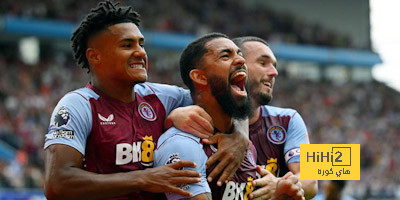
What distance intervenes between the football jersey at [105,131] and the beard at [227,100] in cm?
49

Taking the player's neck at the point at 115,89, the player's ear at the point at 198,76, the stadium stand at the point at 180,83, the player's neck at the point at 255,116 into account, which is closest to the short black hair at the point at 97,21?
the player's neck at the point at 115,89

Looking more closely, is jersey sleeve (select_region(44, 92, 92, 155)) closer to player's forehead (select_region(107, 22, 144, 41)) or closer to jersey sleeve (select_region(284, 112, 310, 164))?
player's forehead (select_region(107, 22, 144, 41))

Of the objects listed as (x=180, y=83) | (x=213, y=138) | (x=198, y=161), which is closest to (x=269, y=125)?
(x=213, y=138)

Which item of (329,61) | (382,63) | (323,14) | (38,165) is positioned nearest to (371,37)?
(323,14)

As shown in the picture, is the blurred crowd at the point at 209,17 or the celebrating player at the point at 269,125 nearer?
the celebrating player at the point at 269,125

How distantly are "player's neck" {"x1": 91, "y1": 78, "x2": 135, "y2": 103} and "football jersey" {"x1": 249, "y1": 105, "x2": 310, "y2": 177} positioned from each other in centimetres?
121

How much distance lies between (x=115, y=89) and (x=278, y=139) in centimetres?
150

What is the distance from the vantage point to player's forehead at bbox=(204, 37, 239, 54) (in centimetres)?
406

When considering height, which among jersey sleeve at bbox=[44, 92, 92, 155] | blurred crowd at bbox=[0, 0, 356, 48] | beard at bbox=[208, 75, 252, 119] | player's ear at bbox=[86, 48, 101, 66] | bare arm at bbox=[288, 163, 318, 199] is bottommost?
bare arm at bbox=[288, 163, 318, 199]

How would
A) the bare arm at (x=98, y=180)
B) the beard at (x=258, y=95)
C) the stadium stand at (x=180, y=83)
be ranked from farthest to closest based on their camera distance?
1. the stadium stand at (x=180, y=83)
2. the beard at (x=258, y=95)
3. the bare arm at (x=98, y=180)

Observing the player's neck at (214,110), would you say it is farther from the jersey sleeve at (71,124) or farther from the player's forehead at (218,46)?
the jersey sleeve at (71,124)

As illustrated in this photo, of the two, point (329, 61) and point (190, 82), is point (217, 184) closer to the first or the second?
point (190, 82)

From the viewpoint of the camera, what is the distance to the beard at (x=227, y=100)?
397cm

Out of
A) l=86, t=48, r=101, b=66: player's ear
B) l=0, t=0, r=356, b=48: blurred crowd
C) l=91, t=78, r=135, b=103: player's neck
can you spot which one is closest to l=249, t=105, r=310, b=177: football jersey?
l=91, t=78, r=135, b=103: player's neck
